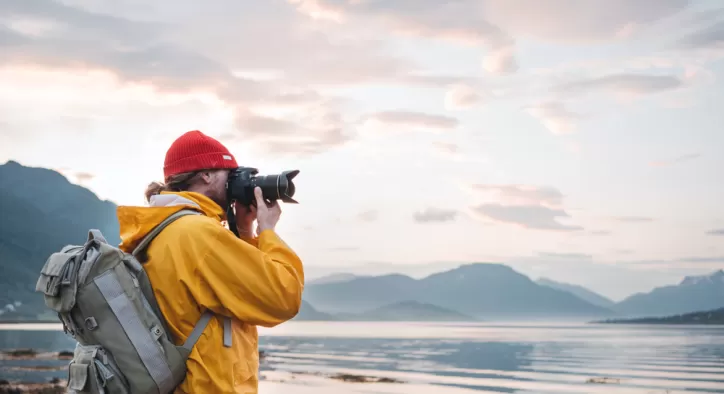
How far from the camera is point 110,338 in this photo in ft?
8.42

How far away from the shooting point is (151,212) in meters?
2.71

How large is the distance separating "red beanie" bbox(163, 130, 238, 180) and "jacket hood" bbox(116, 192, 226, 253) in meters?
0.13

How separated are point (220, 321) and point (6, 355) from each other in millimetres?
42592

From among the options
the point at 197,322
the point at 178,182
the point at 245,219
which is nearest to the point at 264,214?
the point at 245,219

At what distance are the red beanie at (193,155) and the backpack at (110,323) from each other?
1.44ft

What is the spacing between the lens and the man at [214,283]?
8.50 ft

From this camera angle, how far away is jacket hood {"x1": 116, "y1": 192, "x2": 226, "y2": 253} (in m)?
2.71

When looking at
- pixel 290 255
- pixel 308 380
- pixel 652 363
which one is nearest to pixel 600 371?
pixel 652 363

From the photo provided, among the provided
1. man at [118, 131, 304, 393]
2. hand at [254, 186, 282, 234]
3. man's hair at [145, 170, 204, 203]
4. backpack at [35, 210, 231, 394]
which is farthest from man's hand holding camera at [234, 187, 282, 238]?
backpack at [35, 210, 231, 394]

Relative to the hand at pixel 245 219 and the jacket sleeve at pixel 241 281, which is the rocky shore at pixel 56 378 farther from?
the jacket sleeve at pixel 241 281

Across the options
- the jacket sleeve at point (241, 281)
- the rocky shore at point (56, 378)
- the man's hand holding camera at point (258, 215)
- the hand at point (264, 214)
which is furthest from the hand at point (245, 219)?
the rocky shore at point (56, 378)

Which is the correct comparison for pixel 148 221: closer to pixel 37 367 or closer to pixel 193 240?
pixel 193 240

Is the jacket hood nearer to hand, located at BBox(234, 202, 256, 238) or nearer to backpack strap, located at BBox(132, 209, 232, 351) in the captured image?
backpack strap, located at BBox(132, 209, 232, 351)

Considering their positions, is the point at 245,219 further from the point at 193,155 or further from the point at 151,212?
the point at 151,212
